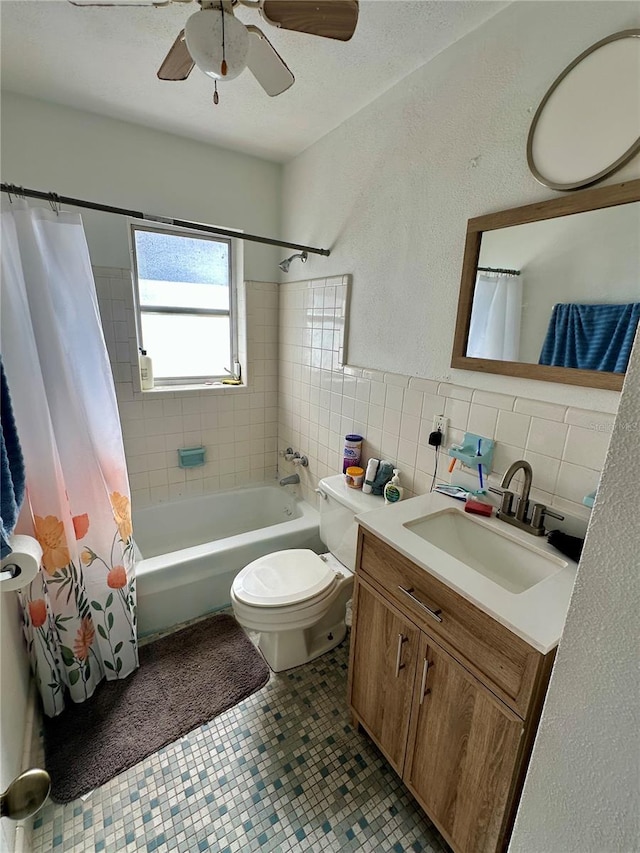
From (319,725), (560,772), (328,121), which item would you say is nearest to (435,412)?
(560,772)

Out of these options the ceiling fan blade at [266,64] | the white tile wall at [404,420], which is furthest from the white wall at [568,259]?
the ceiling fan blade at [266,64]

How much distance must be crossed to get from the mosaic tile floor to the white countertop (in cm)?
87

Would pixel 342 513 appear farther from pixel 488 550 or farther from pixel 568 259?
pixel 568 259

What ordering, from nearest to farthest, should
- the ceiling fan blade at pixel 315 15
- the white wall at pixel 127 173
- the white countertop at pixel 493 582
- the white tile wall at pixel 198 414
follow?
the white countertop at pixel 493 582 → the ceiling fan blade at pixel 315 15 → the white wall at pixel 127 173 → the white tile wall at pixel 198 414

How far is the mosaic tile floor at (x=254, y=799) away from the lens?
1105 mm

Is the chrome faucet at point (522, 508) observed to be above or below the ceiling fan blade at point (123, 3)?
below

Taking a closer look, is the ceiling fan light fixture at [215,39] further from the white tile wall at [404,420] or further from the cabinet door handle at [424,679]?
the cabinet door handle at [424,679]

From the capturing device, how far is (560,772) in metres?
0.54

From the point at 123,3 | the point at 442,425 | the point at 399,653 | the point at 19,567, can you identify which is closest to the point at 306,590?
the point at 399,653

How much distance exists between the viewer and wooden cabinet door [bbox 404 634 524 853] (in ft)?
2.81

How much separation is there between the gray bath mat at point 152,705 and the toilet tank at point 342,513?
62cm

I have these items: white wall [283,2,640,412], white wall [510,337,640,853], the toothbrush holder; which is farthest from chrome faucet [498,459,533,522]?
white wall [510,337,640,853]

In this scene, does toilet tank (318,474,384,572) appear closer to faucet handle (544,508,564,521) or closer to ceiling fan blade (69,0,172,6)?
faucet handle (544,508,564,521)

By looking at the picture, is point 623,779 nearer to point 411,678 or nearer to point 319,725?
point 411,678
